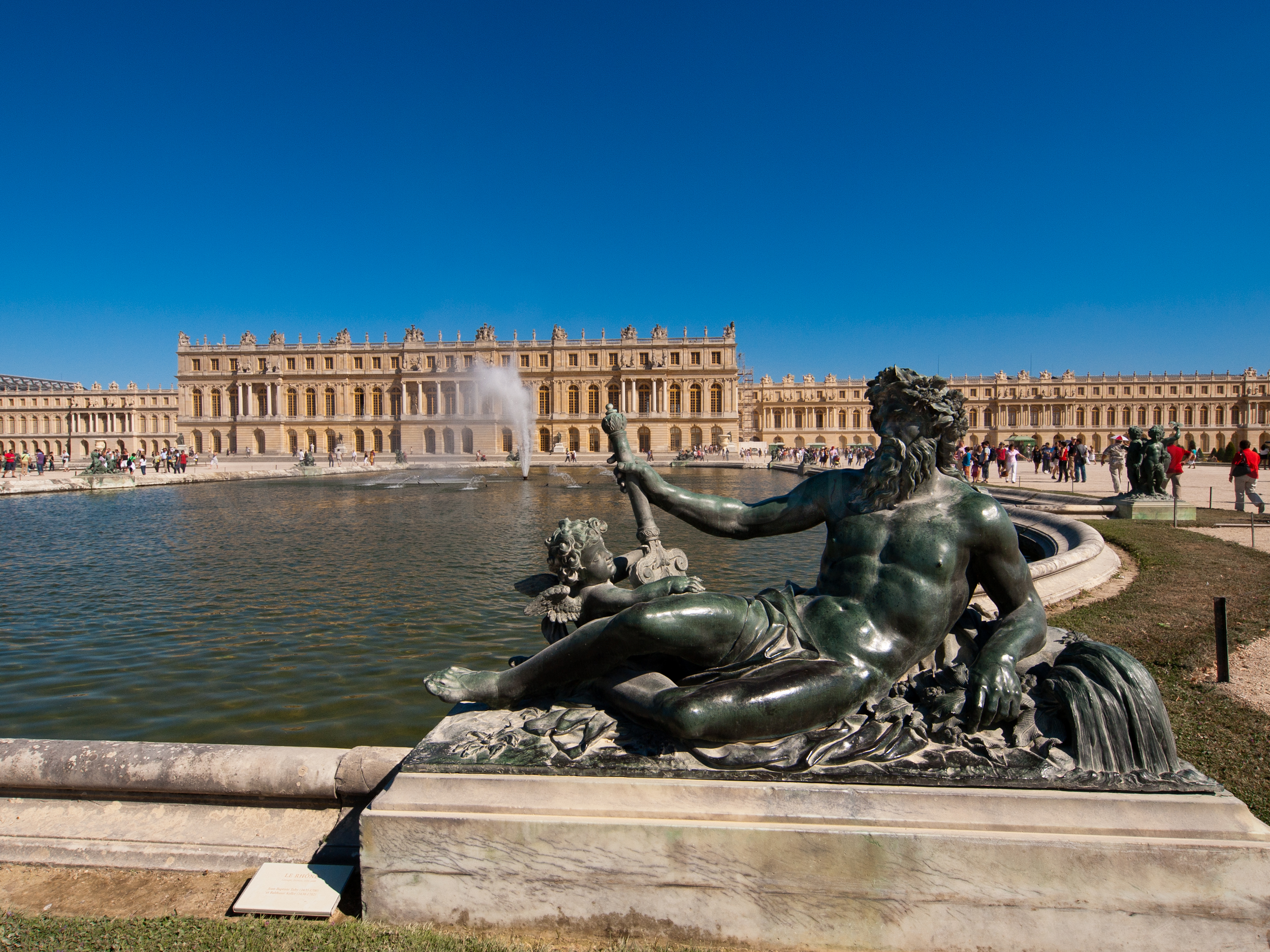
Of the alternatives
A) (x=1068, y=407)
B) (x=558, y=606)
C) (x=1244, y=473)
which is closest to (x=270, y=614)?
(x=558, y=606)

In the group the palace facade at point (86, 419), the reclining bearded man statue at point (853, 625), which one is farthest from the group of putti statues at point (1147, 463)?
the palace facade at point (86, 419)

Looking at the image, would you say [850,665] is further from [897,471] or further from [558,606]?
[558,606]

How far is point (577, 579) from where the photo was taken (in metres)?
2.47

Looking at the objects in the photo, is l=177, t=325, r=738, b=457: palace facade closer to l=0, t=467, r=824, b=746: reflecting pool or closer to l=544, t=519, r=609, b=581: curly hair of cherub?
l=0, t=467, r=824, b=746: reflecting pool

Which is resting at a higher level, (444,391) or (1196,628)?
(444,391)

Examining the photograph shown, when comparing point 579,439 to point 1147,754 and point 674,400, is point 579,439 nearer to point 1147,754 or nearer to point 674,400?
point 674,400

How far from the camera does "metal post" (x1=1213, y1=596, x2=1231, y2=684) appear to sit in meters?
3.78

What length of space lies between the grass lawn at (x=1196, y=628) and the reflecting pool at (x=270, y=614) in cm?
327

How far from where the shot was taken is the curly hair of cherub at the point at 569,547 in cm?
243

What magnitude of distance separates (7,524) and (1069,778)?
60.3 ft

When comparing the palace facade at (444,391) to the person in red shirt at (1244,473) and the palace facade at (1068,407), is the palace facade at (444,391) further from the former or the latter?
the person in red shirt at (1244,473)

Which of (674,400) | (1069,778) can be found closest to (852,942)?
(1069,778)

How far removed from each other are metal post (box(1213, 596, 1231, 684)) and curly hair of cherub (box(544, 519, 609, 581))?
3.51 metres

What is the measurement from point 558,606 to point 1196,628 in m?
4.70
